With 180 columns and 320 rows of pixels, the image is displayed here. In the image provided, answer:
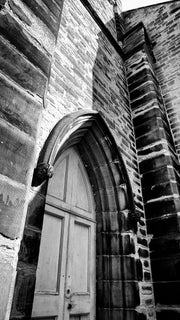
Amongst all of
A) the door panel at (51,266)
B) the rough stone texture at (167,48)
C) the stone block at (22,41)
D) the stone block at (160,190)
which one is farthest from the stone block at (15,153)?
the rough stone texture at (167,48)

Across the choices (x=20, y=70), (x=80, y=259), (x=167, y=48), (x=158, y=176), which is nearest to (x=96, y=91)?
(x=158, y=176)

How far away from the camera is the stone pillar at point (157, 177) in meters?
3.05

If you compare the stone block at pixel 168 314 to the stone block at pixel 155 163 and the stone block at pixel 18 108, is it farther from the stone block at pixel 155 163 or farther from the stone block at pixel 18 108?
the stone block at pixel 18 108

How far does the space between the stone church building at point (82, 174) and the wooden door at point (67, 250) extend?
13 mm

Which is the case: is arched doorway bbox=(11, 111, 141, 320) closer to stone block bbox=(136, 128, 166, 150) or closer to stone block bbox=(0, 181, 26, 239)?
stone block bbox=(136, 128, 166, 150)

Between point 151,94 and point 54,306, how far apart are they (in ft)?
12.9

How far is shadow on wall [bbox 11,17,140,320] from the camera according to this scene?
5.20 feet

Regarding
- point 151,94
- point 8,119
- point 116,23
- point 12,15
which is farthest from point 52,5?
point 116,23

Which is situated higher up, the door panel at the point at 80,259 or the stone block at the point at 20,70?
the stone block at the point at 20,70

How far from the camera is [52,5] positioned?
4.72 ft

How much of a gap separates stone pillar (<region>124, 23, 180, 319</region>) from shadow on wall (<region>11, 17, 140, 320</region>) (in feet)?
1.00

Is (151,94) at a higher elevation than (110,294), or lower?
higher

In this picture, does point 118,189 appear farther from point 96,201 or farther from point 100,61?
point 100,61

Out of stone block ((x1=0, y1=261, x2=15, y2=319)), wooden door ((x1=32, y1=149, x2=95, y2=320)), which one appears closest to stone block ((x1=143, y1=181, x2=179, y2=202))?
wooden door ((x1=32, y1=149, x2=95, y2=320))
